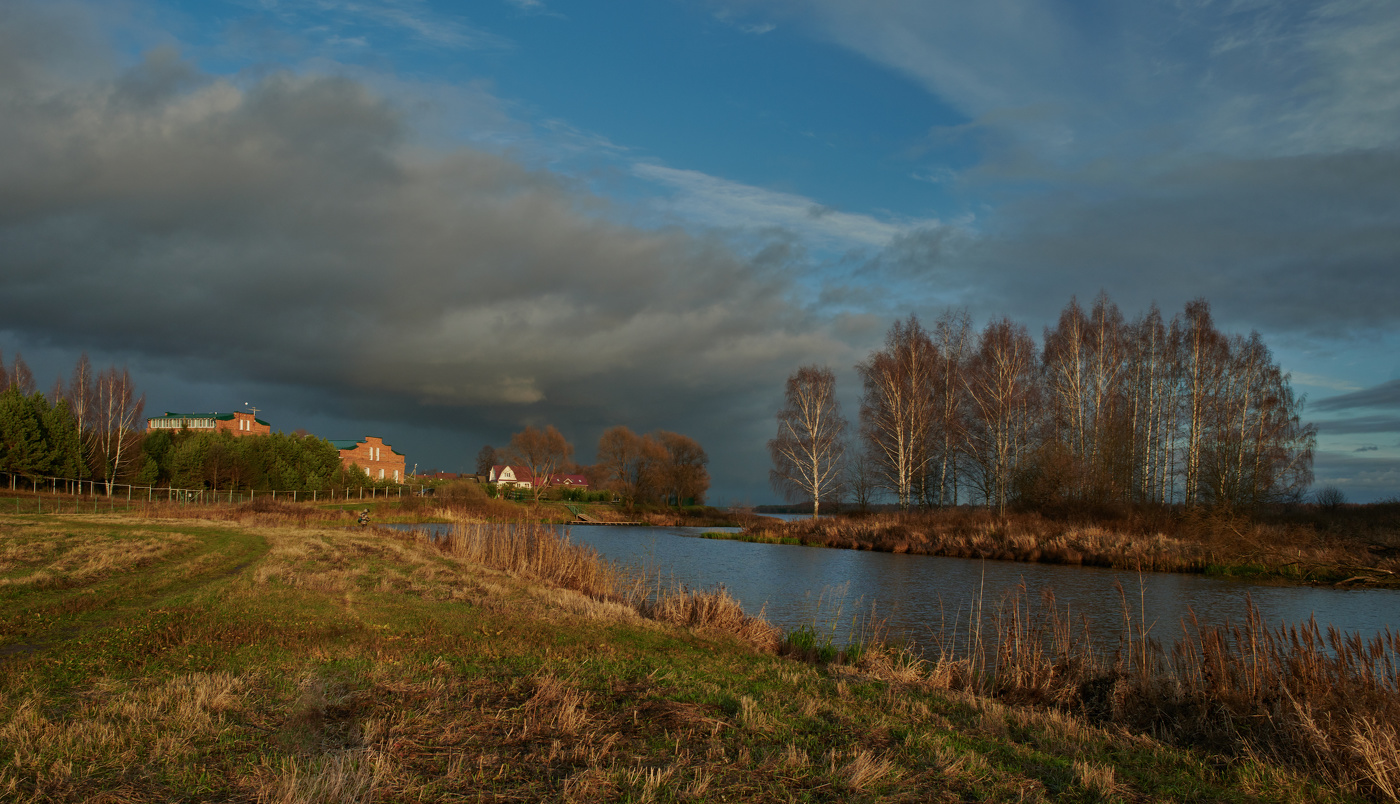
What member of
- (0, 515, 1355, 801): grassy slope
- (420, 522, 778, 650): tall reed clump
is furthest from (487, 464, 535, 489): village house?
(0, 515, 1355, 801): grassy slope

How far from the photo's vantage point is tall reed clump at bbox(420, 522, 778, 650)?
39.3 ft

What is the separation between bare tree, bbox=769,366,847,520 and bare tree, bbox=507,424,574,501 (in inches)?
1612

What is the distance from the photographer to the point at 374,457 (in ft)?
319

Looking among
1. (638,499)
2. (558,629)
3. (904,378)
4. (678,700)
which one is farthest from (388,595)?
(638,499)

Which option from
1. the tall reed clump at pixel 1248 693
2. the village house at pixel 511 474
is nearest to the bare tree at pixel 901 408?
the tall reed clump at pixel 1248 693

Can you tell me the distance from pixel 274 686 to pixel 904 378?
111 ft

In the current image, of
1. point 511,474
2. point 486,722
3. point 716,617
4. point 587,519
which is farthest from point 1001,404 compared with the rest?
point 511,474

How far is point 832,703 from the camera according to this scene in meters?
7.06

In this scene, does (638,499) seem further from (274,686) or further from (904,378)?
(274,686)

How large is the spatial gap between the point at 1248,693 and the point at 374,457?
102m

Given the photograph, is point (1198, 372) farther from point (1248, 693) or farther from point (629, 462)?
point (629, 462)

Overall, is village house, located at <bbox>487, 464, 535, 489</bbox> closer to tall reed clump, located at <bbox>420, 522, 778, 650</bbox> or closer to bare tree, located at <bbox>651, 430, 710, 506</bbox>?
bare tree, located at <bbox>651, 430, 710, 506</bbox>

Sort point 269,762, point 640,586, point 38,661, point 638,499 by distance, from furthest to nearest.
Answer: point 638,499 → point 640,586 → point 38,661 → point 269,762

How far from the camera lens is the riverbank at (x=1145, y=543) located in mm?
20750
